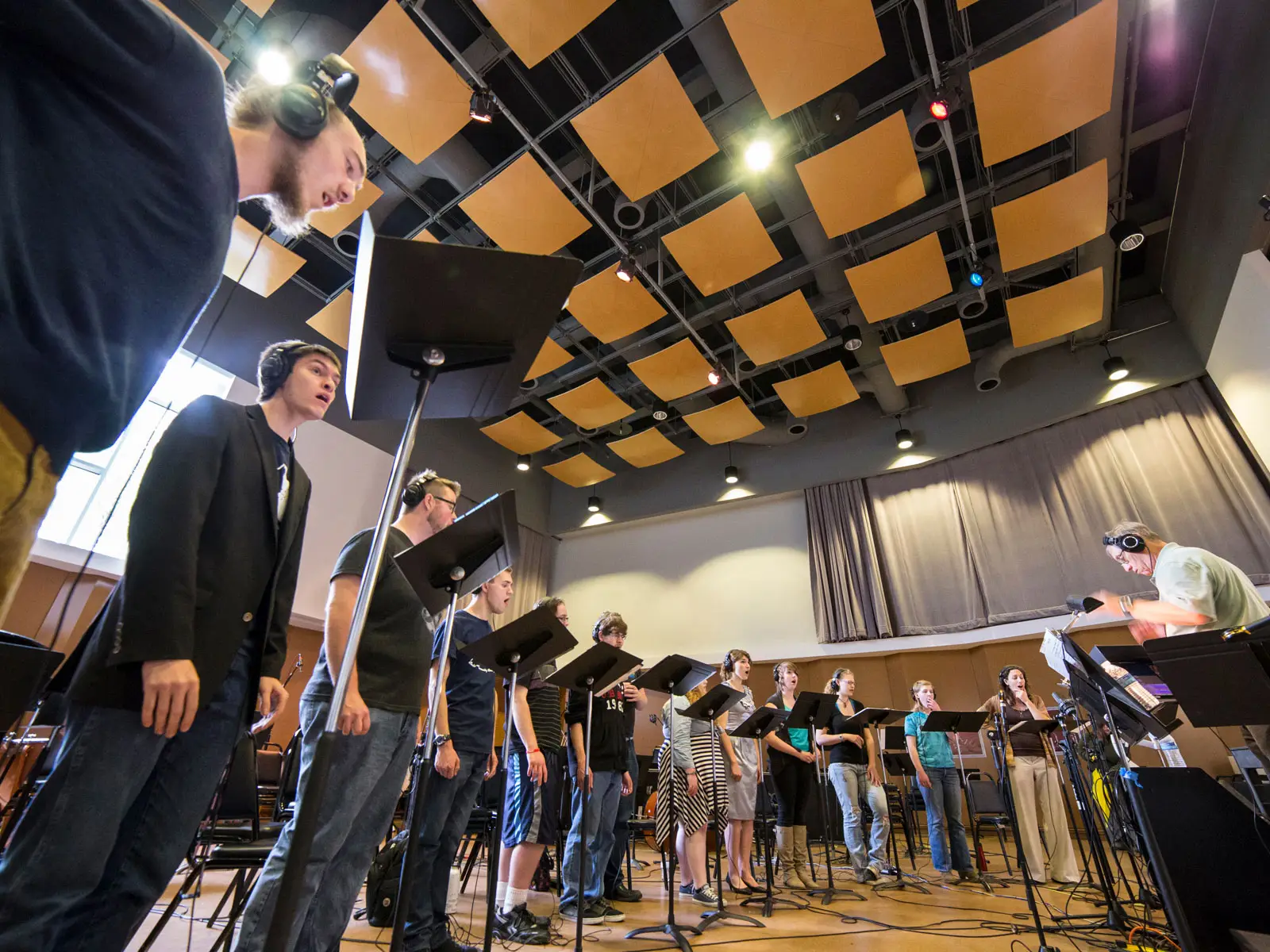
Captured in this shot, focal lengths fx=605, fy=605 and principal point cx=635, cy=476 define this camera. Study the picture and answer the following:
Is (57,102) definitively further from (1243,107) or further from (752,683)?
(752,683)

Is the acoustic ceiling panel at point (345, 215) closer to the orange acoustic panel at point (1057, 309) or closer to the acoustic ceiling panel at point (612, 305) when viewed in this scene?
the acoustic ceiling panel at point (612, 305)

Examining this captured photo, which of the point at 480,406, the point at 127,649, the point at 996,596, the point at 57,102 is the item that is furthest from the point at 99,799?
the point at 996,596

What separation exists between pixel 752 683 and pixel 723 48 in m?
7.52

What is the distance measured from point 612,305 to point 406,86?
2.72 metres

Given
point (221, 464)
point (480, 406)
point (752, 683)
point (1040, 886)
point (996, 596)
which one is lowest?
point (1040, 886)

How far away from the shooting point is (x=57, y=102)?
21.6 inches

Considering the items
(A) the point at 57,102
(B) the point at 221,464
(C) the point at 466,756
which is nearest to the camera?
(A) the point at 57,102

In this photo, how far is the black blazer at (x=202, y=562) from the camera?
1104 millimetres

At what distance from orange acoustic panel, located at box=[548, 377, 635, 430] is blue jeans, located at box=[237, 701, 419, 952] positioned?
21.4 ft

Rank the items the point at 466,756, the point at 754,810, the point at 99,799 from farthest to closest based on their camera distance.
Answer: the point at 754,810 < the point at 466,756 < the point at 99,799

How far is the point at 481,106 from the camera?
15.8 ft

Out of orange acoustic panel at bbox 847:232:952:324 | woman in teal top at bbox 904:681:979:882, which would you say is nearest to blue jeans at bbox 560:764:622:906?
woman in teal top at bbox 904:681:979:882

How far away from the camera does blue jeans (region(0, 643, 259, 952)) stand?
39.0 inches

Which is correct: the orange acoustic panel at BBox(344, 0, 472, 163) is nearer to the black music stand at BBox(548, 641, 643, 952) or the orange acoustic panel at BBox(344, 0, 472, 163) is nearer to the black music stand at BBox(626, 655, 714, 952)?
the black music stand at BBox(548, 641, 643, 952)
